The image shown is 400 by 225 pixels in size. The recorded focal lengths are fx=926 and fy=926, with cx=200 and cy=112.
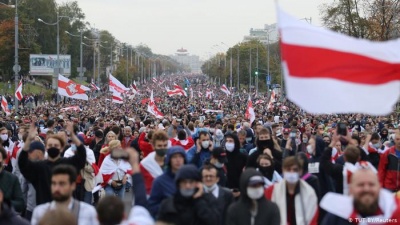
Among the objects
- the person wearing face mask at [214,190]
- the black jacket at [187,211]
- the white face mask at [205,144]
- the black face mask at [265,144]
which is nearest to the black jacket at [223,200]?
the person wearing face mask at [214,190]

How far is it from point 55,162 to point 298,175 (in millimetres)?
2895

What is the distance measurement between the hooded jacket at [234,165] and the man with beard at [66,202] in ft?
14.0

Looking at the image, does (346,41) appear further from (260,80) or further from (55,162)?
(260,80)

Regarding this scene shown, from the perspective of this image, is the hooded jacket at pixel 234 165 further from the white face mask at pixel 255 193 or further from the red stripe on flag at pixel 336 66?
the red stripe on flag at pixel 336 66

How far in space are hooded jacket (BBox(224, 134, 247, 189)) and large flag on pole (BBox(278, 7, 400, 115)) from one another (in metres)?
4.82

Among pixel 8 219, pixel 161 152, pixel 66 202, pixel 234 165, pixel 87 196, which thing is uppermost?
pixel 161 152

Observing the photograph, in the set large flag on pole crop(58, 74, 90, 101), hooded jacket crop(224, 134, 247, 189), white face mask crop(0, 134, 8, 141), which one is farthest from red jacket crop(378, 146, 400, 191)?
large flag on pole crop(58, 74, 90, 101)

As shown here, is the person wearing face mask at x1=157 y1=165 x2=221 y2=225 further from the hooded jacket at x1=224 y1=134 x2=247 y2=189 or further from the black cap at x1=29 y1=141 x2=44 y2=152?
the hooded jacket at x1=224 y1=134 x2=247 y2=189

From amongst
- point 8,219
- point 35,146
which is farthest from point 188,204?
point 35,146

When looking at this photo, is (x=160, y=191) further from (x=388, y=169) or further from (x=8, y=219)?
(x=388, y=169)

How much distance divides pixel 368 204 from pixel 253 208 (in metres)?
1.63

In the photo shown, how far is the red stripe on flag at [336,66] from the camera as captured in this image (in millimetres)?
6594

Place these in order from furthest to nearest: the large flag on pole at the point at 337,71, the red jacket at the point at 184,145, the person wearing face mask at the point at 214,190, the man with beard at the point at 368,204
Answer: the red jacket at the point at 184,145 → the person wearing face mask at the point at 214,190 → the large flag on pole at the point at 337,71 → the man with beard at the point at 368,204

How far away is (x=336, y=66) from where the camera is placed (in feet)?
21.9
